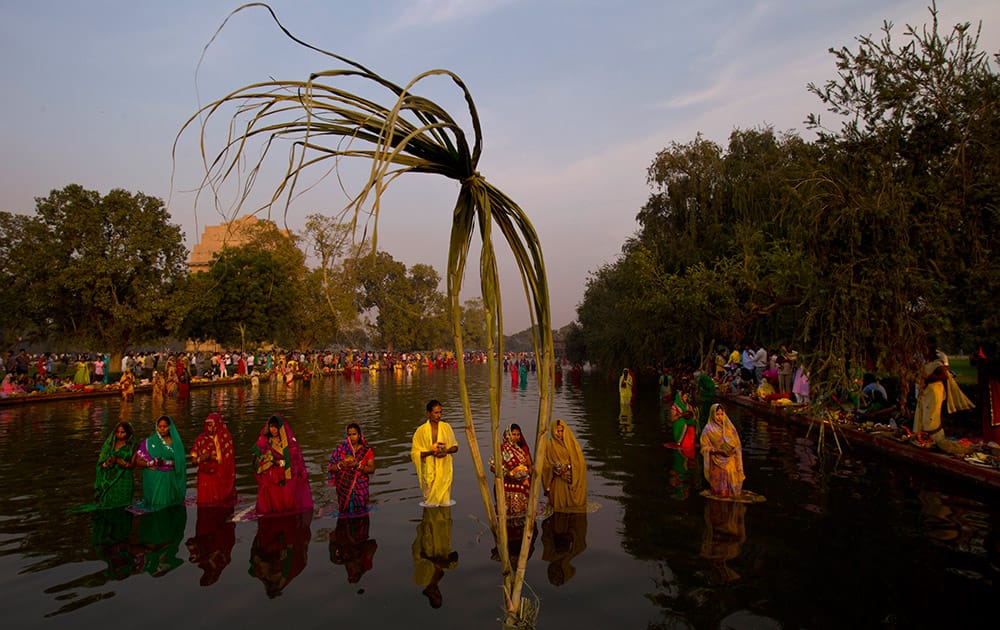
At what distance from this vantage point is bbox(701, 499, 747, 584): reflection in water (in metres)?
5.85

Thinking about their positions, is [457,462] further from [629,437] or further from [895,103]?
[895,103]

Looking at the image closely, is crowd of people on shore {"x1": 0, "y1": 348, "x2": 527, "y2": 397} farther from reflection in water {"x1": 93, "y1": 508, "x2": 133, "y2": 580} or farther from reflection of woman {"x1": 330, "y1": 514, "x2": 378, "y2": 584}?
reflection of woman {"x1": 330, "y1": 514, "x2": 378, "y2": 584}

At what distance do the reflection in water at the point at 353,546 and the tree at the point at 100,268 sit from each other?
30.5 metres

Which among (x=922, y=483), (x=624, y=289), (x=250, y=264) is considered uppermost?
(x=250, y=264)

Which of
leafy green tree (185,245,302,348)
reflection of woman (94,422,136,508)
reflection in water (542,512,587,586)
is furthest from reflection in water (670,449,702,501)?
leafy green tree (185,245,302,348)

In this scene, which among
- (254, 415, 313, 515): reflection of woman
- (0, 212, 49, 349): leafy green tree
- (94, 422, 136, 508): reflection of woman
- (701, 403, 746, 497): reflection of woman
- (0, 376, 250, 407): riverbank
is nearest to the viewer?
(254, 415, 313, 515): reflection of woman

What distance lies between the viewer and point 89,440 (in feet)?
46.6

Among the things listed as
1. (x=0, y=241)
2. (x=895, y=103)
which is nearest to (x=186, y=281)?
(x=0, y=241)

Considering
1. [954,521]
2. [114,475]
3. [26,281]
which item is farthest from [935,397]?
[26,281]

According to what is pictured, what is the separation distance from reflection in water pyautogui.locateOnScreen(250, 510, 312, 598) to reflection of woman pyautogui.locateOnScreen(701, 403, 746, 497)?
5.47m

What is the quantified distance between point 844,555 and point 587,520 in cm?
287

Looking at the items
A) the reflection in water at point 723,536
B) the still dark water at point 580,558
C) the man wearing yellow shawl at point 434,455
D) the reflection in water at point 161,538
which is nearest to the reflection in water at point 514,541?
the still dark water at point 580,558

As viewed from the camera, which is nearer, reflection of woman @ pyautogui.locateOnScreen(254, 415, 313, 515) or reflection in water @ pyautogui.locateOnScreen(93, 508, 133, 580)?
reflection in water @ pyautogui.locateOnScreen(93, 508, 133, 580)

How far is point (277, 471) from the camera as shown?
7727mm
